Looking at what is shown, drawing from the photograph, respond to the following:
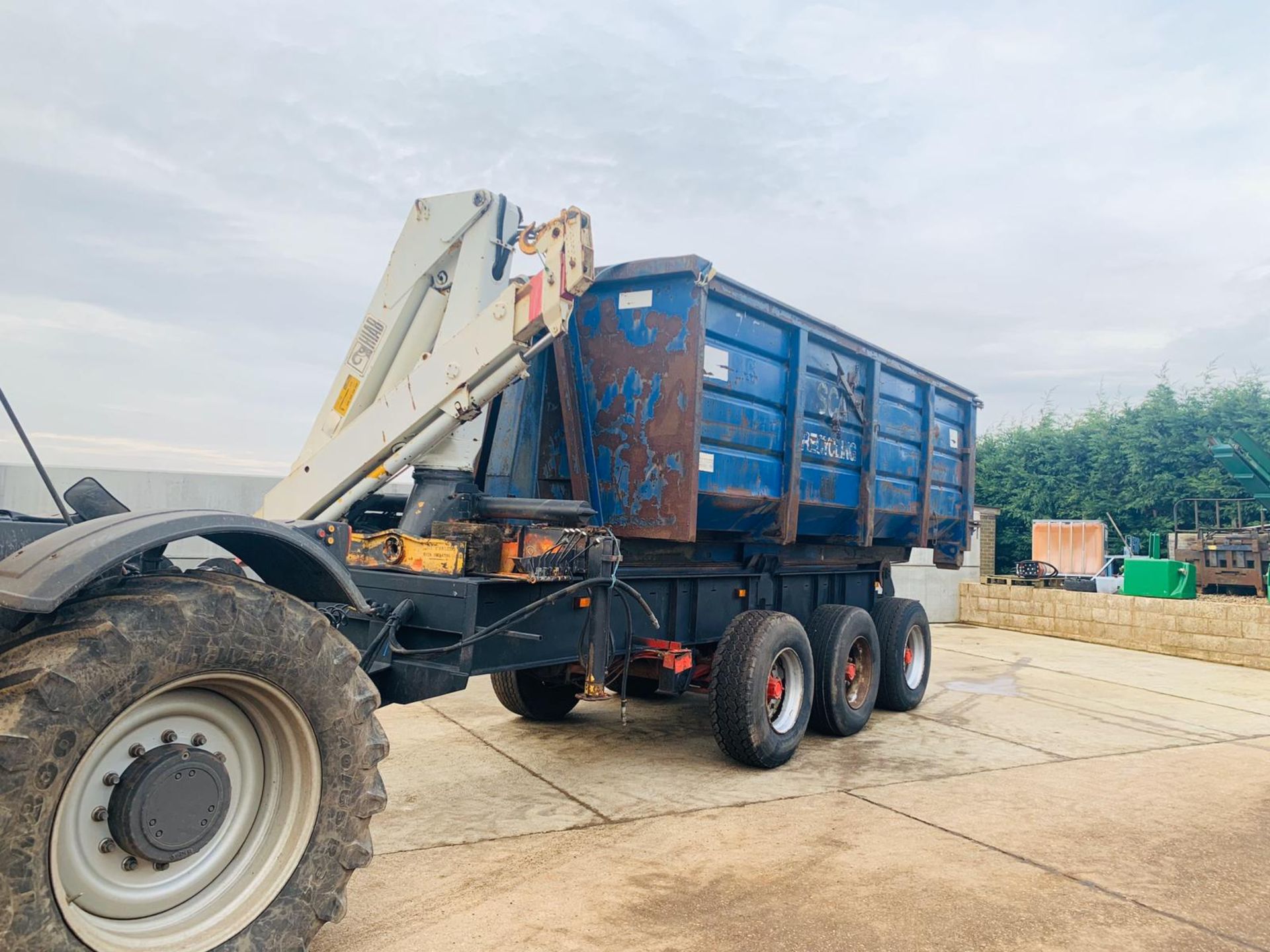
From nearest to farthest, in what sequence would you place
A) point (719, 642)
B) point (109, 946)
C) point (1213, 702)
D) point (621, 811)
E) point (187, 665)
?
1. point (109, 946)
2. point (187, 665)
3. point (621, 811)
4. point (719, 642)
5. point (1213, 702)

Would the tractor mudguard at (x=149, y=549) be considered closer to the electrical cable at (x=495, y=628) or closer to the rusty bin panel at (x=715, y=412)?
the electrical cable at (x=495, y=628)

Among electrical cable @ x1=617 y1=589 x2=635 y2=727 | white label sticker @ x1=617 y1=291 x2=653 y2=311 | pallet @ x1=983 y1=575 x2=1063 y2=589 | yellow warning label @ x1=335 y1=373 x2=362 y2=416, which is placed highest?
white label sticker @ x1=617 y1=291 x2=653 y2=311

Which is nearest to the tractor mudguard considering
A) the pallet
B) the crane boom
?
the crane boom

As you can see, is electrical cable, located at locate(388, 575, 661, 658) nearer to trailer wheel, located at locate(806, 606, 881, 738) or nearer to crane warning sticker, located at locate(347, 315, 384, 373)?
crane warning sticker, located at locate(347, 315, 384, 373)

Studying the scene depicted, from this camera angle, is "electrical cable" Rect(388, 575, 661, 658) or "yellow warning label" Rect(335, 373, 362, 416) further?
"yellow warning label" Rect(335, 373, 362, 416)

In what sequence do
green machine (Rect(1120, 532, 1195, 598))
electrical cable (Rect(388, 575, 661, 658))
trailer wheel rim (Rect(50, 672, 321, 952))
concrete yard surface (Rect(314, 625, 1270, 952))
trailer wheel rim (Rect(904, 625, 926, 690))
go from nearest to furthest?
trailer wheel rim (Rect(50, 672, 321, 952)), concrete yard surface (Rect(314, 625, 1270, 952)), electrical cable (Rect(388, 575, 661, 658)), trailer wheel rim (Rect(904, 625, 926, 690)), green machine (Rect(1120, 532, 1195, 598))

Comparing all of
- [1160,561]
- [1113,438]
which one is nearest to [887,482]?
[1160,561]

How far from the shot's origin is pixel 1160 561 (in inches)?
611

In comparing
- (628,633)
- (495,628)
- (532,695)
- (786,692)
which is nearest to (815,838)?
(628,633)

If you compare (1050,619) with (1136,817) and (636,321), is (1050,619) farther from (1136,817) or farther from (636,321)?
(636,321)

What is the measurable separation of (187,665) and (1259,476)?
18637 millimetres

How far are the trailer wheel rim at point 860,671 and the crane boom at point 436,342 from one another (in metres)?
3.93

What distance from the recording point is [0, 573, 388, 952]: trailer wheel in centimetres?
214

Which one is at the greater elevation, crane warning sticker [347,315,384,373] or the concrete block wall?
crane warning sticker [347,315,384,373]
